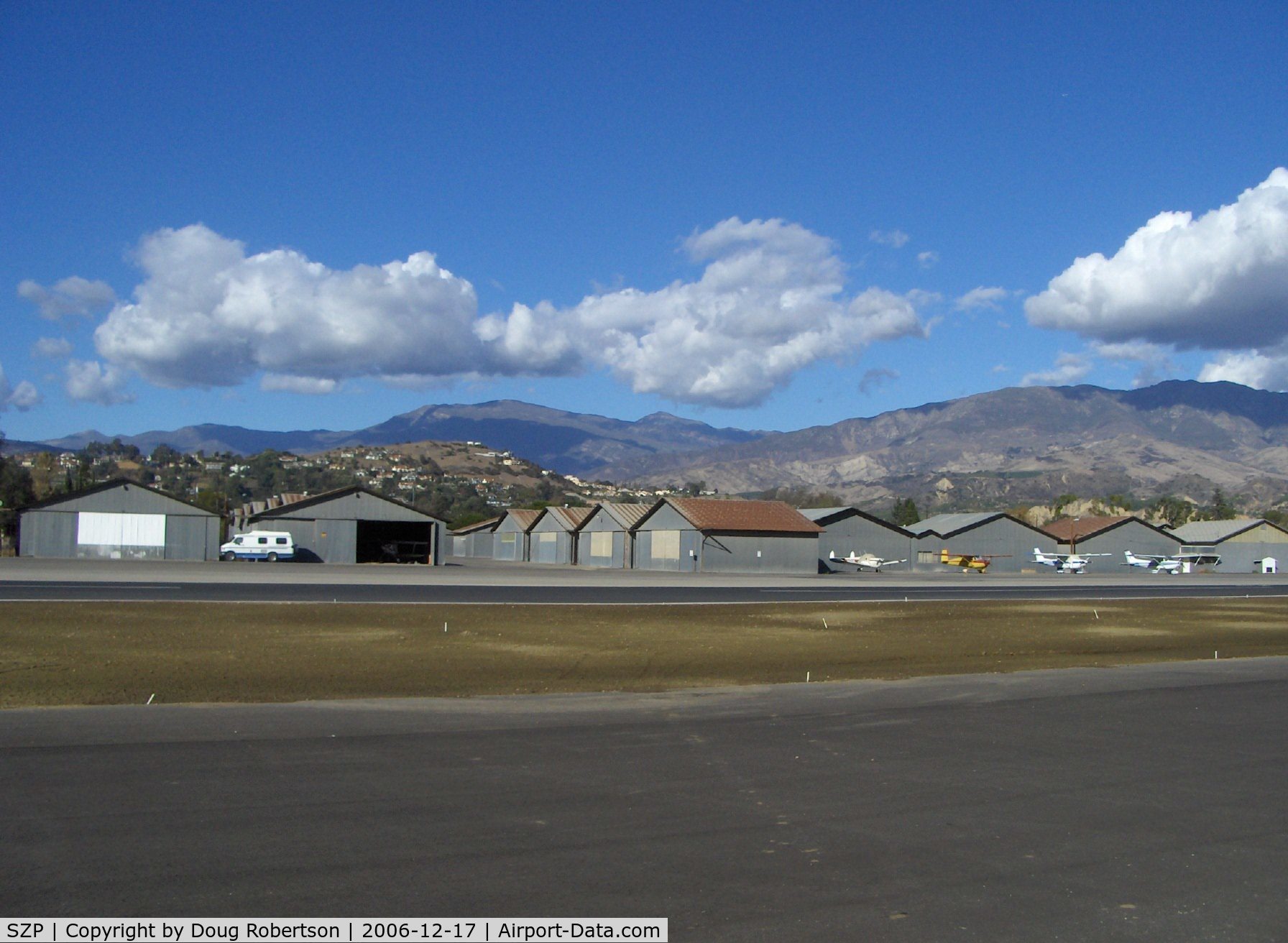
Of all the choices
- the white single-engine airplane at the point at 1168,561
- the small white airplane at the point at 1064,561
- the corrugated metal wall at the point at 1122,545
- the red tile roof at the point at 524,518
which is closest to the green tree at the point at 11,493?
the red tile roof at the point at 524,518

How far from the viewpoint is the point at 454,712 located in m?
13.7

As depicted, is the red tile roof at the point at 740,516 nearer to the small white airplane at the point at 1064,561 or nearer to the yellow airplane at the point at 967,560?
the yellow airplane at the point at 967,560

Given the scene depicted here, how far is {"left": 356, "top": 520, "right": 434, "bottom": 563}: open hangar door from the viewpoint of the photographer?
79.7 meters

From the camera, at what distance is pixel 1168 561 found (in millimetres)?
91625

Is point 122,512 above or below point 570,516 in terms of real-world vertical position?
below

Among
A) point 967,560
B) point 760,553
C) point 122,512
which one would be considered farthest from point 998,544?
point 122,512

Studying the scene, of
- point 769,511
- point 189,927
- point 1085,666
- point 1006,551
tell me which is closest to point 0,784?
point 189,927

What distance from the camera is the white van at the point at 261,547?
2766 inches

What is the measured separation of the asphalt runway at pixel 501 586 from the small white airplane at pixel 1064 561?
9316 millimetres

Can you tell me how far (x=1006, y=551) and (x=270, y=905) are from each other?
95917mm

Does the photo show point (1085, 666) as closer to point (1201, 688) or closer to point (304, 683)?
point (1201, 688)

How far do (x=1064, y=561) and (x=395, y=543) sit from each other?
5621 centimetres

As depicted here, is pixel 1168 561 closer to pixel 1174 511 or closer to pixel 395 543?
pixel 1174 511

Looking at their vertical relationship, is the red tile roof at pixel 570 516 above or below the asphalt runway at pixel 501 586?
above
